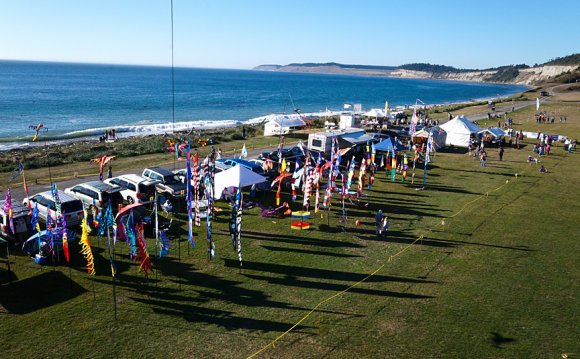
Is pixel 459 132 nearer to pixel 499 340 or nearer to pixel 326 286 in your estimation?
pixel 326 286

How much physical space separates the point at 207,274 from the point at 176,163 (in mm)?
17636

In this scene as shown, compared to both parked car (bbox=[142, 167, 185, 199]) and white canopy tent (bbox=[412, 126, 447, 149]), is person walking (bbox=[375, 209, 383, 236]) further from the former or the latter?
white canopy tent (bbox=[412, 126, 447, 149])

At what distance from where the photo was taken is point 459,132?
129ft

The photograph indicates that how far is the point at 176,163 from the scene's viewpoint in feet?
98.7

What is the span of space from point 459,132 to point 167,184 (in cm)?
2871

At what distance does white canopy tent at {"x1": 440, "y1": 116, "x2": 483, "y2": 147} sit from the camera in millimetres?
38969

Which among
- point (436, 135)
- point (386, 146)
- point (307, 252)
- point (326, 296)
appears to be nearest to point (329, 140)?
point (386, 146)

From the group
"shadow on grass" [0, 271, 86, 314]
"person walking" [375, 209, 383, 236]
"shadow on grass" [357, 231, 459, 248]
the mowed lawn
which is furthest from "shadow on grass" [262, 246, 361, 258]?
"shadow on grass" [0, 271, 86, 314]

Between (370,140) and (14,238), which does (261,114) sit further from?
(14,238)

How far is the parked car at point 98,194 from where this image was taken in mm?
18859

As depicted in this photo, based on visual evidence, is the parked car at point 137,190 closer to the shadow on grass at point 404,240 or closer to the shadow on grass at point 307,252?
the shadow on grass at point 307,252

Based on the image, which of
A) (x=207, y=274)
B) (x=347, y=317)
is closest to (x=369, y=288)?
(x=347, y=317)

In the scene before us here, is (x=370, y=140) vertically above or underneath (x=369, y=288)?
above

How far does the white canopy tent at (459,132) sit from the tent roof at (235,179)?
973 inches
